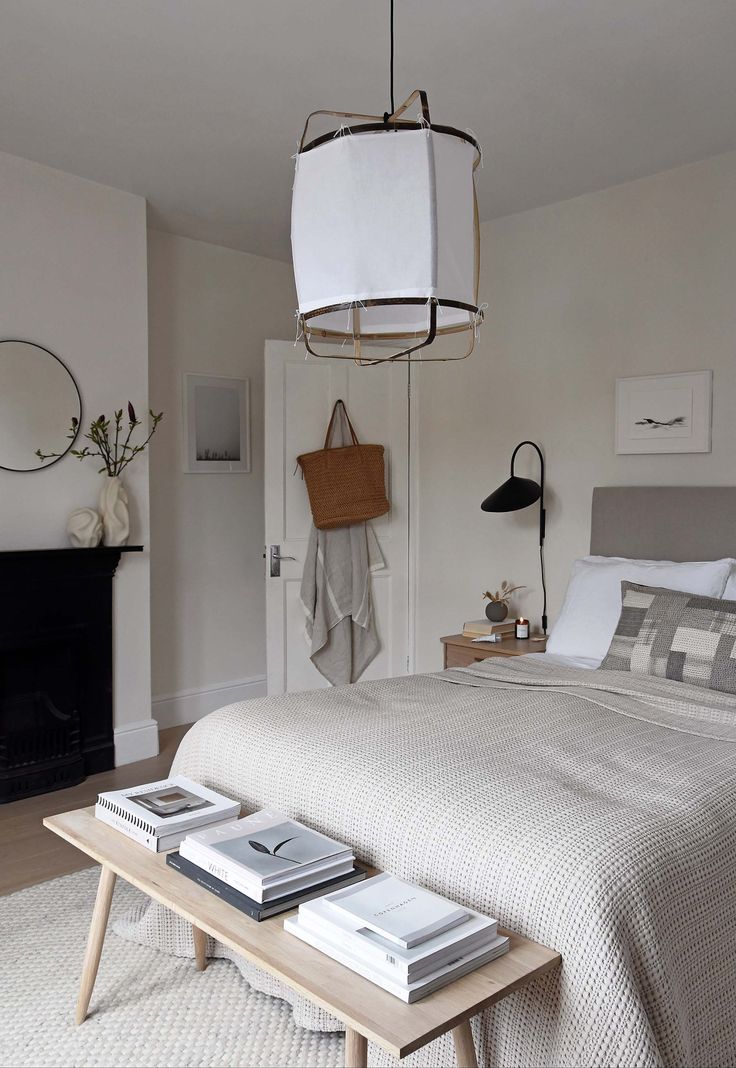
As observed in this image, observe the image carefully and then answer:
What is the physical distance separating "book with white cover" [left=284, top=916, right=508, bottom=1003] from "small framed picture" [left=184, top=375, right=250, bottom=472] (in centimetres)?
369

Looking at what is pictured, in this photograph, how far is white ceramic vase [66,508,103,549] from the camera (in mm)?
3959

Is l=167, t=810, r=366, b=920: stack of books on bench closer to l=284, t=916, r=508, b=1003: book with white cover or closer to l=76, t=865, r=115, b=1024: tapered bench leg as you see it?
l=284, t=916, r=508, b=1003: book with white cover

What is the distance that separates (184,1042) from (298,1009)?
0.92ft

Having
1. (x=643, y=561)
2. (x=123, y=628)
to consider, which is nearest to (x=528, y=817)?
(x=643, y=561)

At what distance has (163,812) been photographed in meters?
2.06

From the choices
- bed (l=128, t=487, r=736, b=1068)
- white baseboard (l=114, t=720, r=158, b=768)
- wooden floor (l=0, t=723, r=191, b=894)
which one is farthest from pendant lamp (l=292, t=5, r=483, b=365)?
white baseboard (l=114, t=720, r=158, b=768)

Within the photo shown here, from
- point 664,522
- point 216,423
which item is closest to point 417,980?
point 664,522

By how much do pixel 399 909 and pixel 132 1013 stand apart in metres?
1.06

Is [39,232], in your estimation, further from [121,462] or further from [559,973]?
[559,973]

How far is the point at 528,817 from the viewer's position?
1.75 meters

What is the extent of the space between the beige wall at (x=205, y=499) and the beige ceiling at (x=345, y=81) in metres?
0.89

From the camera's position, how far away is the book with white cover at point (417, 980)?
1384 mm

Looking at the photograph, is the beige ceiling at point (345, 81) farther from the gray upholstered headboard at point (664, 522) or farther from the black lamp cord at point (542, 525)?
the gray upholstered headboard at point (664, 522)

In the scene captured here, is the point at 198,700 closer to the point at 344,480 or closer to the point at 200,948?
the point at 344,480
